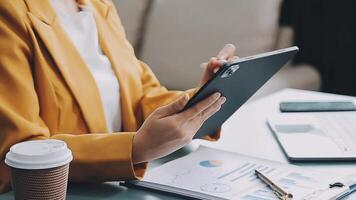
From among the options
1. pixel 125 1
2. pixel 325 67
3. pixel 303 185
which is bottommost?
pixel 325 67

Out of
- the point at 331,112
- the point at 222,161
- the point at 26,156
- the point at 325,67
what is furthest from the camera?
the point at 325,67

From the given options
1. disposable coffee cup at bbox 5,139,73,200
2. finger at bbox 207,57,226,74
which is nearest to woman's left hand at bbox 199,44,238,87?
finger at bbox 207,57,226,74

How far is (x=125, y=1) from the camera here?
7.99 ft

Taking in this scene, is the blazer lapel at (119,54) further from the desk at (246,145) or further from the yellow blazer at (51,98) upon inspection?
the desk at (246,145)

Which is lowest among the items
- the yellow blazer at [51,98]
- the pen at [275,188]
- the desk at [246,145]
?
the desk at [246,145]

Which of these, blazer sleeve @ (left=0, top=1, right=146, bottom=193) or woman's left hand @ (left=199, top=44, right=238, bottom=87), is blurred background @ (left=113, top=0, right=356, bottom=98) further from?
blazer sleeve @ (left=0, top=1, right=146, bottom=193)

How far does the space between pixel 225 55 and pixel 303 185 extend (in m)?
0.35

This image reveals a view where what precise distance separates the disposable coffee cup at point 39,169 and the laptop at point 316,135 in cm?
50

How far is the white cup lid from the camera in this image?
2.44 feet

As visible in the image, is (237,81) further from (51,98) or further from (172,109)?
(51,98)

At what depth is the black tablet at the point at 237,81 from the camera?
0.91 metres

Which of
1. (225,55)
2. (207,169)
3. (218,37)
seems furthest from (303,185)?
(218,37)

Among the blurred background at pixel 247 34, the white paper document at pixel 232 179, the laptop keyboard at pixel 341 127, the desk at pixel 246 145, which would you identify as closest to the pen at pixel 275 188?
the white paper document at pixel 232 179

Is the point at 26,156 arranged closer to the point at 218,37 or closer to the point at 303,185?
the point at 303,185
